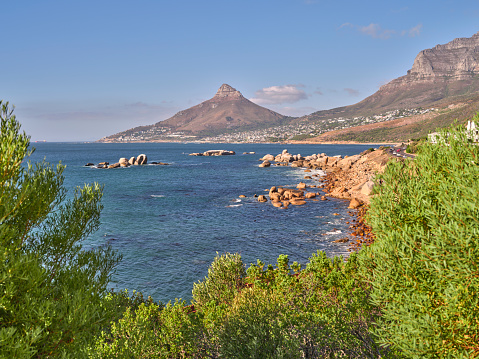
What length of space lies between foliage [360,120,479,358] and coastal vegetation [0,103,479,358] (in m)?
0.04

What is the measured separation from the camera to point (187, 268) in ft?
97.9

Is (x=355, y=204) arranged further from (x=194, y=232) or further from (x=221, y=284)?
(x=221, y=284)

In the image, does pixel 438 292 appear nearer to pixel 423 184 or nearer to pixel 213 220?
pixel 423 184

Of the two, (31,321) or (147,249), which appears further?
(147,249)

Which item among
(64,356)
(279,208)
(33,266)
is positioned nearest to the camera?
(64,356)

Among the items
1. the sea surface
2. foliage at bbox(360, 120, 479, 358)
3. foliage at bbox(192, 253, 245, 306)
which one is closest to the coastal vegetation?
foliage at bbox(360, 120, 479, 358)

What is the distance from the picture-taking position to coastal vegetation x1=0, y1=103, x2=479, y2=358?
25.1 ft

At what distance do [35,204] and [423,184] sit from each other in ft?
44.8

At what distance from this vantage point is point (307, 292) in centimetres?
1544

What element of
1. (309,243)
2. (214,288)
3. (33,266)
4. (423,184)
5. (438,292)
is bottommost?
(309,243)

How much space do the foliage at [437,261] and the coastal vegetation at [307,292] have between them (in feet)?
0.14

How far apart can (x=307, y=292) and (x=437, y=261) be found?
8704mm

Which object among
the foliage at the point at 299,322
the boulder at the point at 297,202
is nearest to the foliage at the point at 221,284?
the foliage at the point at 299,322

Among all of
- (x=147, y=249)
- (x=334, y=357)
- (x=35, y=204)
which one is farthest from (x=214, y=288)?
(x=147, y=249)
